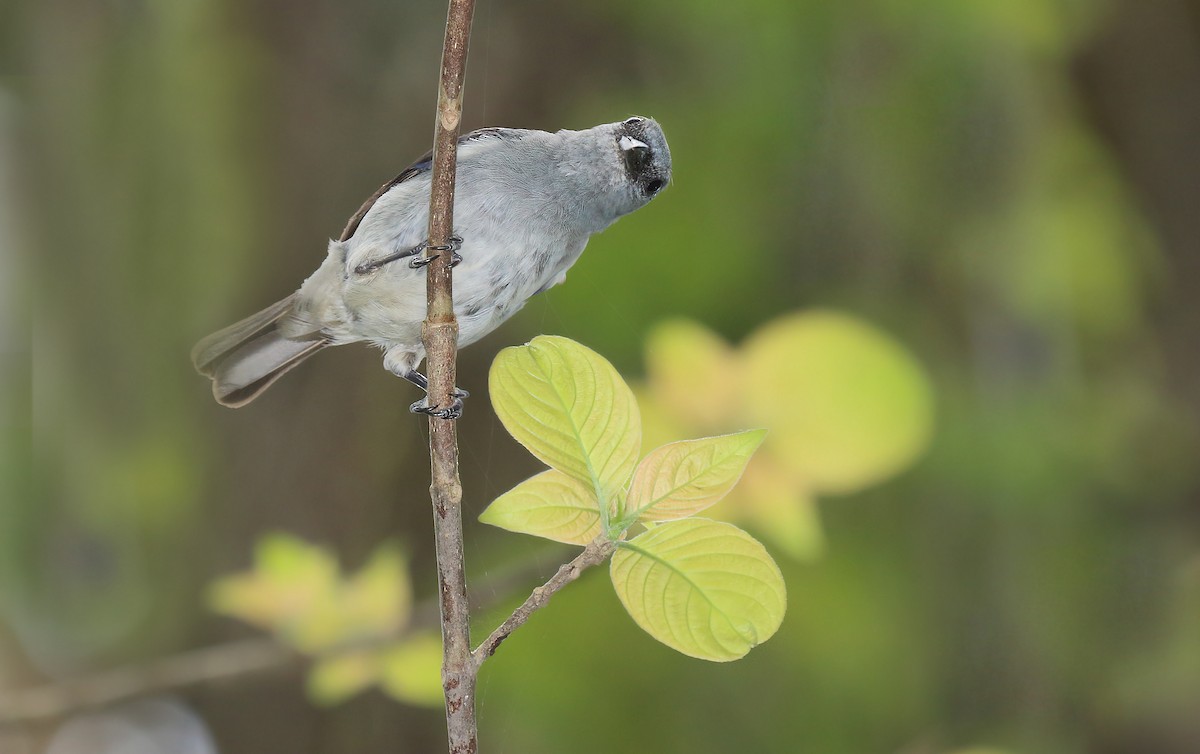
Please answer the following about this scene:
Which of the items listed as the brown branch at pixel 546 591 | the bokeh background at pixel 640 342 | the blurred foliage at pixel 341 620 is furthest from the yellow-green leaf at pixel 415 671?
the brown branch at pixel 546 591

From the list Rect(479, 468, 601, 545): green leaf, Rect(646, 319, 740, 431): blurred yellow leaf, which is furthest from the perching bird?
Rect(479, 468, 601, 545): green leaf

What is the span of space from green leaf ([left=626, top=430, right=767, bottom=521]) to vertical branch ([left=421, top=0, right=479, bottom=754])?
139mm

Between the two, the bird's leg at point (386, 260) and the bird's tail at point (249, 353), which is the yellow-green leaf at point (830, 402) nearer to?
the bird's leg at point (386, 260)

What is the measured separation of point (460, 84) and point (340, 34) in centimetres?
149

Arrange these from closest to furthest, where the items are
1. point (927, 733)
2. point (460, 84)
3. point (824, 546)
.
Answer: point (460, 84)
point (927, 733)
point (824, 546)

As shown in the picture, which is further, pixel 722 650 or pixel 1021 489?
pixel 1021 489

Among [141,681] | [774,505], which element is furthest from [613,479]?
[141,681]

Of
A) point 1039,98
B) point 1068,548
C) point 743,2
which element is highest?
point 743,2

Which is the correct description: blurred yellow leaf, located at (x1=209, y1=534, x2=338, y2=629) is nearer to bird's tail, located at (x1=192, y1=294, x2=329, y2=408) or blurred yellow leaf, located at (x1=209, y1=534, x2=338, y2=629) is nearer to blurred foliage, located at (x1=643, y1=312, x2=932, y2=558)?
bird's tail, located at (x1=192, y1=294, x2=329, y2=408)

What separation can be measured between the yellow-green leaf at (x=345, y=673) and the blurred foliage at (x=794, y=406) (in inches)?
19.9

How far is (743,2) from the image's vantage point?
1831 mm

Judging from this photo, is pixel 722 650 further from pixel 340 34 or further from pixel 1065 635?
pixel 340 34

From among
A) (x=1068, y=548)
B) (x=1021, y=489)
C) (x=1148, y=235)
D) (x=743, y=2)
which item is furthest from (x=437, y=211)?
(x=1148, y=235)

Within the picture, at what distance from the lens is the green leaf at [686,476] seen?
0.70 m
